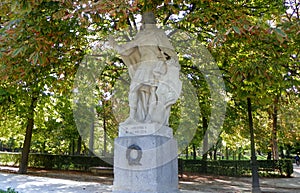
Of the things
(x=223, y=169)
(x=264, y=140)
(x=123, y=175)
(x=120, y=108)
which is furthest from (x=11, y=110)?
(x=264, y=140)

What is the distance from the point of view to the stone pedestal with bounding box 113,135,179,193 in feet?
18.1

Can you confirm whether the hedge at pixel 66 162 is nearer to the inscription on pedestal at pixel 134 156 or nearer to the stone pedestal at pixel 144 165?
the stone pedestal at pixel 144 165

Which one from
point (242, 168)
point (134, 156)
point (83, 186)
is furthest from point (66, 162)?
point (134, 156)

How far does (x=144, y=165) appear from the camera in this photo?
5590 mm

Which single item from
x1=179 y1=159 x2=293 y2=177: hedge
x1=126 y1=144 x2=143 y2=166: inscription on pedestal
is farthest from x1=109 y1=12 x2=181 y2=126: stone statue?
x1=179 y1=159 x2=293 y2=177: hedge

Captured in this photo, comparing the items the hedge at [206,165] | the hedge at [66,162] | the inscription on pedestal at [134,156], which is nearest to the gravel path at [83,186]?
the inscription on pedestal at [134,156]

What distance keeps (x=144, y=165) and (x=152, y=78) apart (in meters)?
1.94

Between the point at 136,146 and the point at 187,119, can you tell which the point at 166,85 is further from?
the point at 187,119

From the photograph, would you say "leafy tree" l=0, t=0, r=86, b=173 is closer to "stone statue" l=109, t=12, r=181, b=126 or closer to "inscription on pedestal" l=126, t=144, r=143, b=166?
"stone statue" l=109, t=12, r=181, b=126

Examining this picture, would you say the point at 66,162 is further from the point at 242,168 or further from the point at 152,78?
the point at 152,78

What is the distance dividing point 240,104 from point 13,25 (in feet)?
35.7

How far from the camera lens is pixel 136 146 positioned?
5770mm

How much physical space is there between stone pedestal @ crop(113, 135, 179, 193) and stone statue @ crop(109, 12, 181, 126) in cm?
55

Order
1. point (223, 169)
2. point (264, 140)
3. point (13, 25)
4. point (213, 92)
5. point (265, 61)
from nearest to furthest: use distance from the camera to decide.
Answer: point (13, 25) → point (265, 61) → point (213, 92) → point (223, 169) → point (264, 140)
